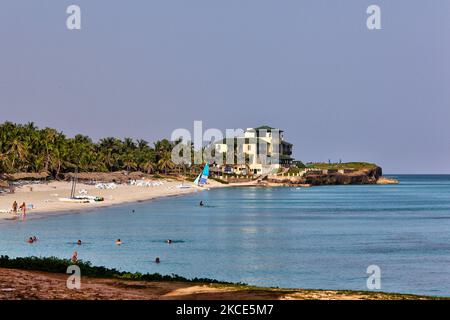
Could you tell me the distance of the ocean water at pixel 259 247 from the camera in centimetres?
3969

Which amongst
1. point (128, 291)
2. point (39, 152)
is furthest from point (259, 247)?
point (39, 152)

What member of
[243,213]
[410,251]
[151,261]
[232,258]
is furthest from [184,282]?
[243,213]

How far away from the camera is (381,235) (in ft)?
229

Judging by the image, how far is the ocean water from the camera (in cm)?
3969

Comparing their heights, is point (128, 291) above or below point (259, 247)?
above

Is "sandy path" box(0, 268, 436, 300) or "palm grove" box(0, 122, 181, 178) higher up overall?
"palm grove" box(0, 122, 181, 178)

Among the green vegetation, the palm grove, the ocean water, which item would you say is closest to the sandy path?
the green vegetation

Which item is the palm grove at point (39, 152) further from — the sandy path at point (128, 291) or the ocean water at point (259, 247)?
the sandy path at point (128, 291)

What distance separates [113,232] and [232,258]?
2021 cm

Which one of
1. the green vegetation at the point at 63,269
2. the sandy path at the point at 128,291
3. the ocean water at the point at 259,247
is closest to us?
the sandy path at the point at 128,291

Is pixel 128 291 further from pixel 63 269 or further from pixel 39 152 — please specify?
pixel 39 152

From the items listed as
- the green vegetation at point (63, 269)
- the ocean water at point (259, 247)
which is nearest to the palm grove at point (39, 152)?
the ocean water at point (259, 247)

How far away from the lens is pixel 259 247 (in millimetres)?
56625

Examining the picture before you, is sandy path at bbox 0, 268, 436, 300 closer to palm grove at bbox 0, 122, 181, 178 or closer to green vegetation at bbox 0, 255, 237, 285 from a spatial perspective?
green vegetation at bbox 0, 255, 237, 285
